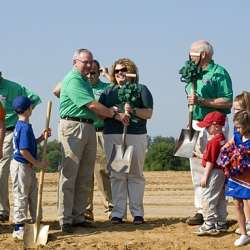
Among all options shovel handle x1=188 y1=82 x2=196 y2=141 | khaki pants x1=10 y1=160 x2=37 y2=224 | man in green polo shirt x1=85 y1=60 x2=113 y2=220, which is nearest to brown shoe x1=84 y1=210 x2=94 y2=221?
man in green polo shirt x1=85 y1=60 x2=113 y2=220

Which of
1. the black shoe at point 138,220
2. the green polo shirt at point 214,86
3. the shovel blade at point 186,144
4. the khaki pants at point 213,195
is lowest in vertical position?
the black shoe at point 138,220

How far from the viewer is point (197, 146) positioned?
31.0 ft

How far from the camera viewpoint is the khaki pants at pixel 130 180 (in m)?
9.85

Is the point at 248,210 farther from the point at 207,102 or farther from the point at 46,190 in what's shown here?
the point at 46,190

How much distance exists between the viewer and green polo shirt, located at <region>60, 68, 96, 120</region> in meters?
9.20

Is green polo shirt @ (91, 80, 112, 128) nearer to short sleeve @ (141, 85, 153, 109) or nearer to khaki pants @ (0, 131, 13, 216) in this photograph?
short sleeve @ (141, 85, 153, 109)

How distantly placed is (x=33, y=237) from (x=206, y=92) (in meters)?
3.01

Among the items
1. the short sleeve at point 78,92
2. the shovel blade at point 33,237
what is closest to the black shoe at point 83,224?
the shovel blade at point 33,237

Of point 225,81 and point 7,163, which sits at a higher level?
point 225,81

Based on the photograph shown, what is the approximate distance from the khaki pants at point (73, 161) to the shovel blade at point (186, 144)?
118 cm

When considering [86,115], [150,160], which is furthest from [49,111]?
[150,160]

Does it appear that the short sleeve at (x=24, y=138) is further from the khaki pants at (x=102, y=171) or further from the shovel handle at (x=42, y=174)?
the khaki pants at (x=102, y=171)

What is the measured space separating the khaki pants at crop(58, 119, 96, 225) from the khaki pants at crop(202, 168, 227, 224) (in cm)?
169

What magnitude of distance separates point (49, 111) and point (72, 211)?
4.75 feet
